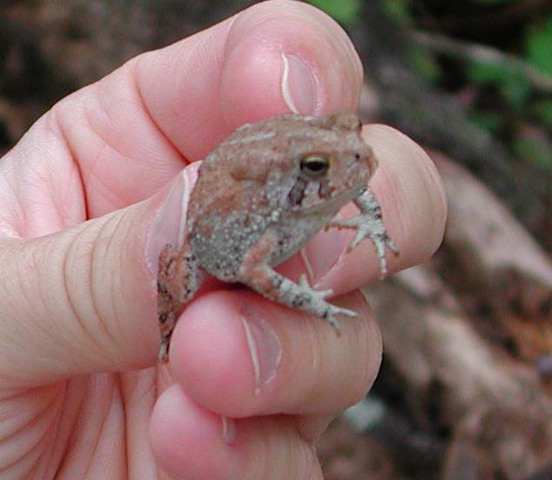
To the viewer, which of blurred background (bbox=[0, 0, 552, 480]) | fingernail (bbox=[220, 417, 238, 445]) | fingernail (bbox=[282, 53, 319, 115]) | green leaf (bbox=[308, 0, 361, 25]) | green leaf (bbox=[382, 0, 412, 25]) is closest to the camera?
fingernail (bbox=[220, 417, 238, 445])

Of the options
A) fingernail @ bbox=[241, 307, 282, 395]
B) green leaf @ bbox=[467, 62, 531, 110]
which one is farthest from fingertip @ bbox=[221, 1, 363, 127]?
green leaf @ bbox=[467, 62, 531, 110]

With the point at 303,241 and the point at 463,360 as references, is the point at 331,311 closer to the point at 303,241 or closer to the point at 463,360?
the point at 303,241

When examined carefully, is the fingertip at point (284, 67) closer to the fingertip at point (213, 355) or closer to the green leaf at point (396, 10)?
the fingertip at point (213, 355)

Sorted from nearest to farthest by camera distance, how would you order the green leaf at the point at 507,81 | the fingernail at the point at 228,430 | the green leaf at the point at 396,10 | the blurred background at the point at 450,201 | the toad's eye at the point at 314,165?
Result: the toad's eye at the point at 314,165, the fingernail at the point at 228,430, the blurred background at the point at 450,201, the green leaf at the point at 396,10, the green leaf at the point at 507,81

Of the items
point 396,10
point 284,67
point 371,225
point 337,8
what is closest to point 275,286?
point 371,225

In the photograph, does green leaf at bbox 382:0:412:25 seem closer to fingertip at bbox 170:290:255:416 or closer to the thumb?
the thumb

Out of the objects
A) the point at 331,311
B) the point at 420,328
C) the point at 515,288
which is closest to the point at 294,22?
the point at 331,311

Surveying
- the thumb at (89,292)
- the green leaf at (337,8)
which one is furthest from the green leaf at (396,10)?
the thumb at (89,292)

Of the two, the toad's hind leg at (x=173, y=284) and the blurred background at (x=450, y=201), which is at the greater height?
the toad's hind leg at (x=173, y=284)
